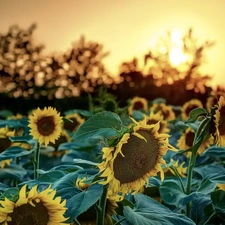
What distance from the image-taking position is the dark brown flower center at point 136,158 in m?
1.47

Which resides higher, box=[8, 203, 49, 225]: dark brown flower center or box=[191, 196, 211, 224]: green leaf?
box=[8, 203, 49, 225]: dark brown flower center

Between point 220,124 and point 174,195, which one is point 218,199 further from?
point 220,124

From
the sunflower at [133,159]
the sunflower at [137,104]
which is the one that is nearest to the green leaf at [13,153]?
the sunflower at [133,159]

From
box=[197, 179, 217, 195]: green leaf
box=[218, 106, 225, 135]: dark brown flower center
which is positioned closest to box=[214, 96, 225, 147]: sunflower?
box=[218, 106, 225, 135]: dark brown flower center

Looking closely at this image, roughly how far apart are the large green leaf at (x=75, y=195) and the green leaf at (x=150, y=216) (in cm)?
10

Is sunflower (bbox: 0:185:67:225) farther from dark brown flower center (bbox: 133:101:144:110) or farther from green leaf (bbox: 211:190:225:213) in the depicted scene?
dark brown flower center (bbox: 133:101:144:110)

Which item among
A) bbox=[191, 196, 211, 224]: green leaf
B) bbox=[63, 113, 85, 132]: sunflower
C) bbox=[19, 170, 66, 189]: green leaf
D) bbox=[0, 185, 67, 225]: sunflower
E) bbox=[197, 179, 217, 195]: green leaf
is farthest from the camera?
bbox=[63, 113, 85, 132]: sunflower

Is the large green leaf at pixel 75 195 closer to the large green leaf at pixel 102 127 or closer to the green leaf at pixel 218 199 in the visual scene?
the large green leaf at pixel 102 127

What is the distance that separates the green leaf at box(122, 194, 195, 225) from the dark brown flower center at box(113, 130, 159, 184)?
100 millimetres

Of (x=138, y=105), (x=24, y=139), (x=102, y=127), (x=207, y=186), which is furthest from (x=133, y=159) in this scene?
(x=138, y=105)

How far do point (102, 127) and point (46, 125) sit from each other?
1497 millimetres

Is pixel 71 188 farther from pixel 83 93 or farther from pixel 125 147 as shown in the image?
pixel 83 93

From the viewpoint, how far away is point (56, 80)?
10.4 meters

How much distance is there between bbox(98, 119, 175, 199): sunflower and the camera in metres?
1.45
